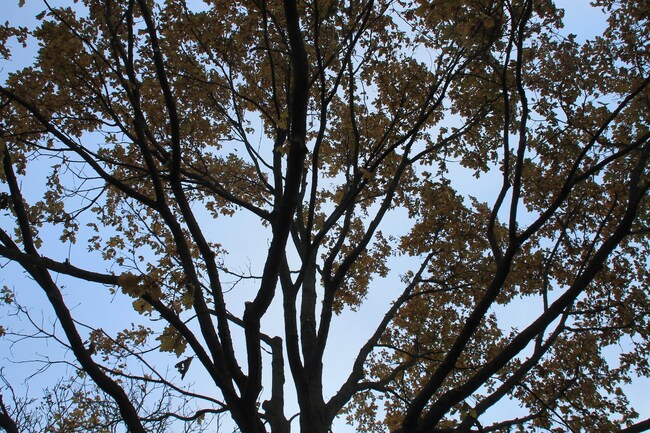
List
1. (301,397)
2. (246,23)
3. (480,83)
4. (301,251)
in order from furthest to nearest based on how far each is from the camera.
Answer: (301,251) < (246,23) < (480,83) < (301,397)

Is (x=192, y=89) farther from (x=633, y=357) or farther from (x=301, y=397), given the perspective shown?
(x=633, y=357)

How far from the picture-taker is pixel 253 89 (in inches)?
360

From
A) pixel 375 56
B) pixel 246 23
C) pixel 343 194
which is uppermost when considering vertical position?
pixel 246 23

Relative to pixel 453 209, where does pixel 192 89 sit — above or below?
above

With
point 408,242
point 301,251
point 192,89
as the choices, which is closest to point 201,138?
point 192,89

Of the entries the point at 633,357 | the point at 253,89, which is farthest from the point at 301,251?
the point at 633,357

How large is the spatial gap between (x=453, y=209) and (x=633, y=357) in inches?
157

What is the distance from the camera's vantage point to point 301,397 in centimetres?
584

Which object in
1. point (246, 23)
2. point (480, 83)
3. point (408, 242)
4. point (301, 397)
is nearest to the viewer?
point (301, 397)

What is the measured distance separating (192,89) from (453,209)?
5403mm

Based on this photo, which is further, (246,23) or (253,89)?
(253,89)

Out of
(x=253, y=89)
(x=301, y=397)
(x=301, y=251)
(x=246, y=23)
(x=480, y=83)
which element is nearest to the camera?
(x=301, y=397)

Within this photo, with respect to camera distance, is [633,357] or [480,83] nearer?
[480,83]

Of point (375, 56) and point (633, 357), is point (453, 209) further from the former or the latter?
point (633, 357)
